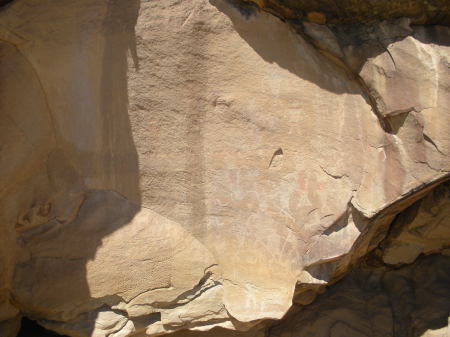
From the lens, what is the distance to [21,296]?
7.33 ft

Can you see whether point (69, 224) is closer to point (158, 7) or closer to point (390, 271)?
point (158, 7)

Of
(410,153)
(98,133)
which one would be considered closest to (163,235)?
(98,133)

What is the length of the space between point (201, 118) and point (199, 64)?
23 cm

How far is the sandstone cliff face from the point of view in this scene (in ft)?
6.77

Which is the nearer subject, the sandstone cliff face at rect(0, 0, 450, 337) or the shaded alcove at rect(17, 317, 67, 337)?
the sandstone cliff face at rect(0, 0, 450, 337)

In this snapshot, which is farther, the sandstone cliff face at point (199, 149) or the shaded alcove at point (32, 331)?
the shaded alcove at point (32, 331)

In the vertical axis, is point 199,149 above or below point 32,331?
above

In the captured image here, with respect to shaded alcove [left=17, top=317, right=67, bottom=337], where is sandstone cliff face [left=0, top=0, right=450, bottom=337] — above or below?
above

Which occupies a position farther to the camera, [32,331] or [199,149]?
[32,331]

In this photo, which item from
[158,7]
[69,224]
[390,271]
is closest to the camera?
[158,7]

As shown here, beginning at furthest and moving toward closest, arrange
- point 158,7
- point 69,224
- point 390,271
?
point 390,271 → point 69,224 → point 158,7

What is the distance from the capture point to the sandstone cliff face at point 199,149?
6.77 feet

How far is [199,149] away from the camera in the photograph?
220 centimetres

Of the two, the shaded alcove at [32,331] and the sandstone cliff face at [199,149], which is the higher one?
the sandstone cliff face at [199,149]
